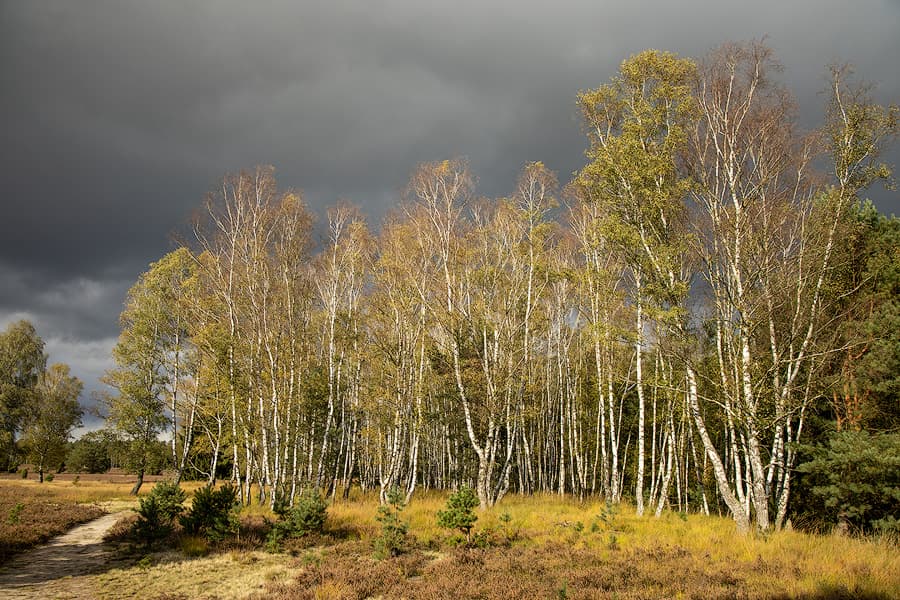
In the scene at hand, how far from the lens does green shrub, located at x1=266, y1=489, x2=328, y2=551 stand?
45.3ft

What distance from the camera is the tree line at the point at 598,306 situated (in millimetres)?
14984

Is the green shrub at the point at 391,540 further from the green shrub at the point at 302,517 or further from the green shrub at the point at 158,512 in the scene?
the green shrub at the point at 158,512

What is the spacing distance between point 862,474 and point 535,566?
10.3 meters

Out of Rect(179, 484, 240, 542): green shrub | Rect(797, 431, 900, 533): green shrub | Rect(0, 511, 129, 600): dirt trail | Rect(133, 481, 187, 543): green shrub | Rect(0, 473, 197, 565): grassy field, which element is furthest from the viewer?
Rect(0, 473, 197, 565): grassy field

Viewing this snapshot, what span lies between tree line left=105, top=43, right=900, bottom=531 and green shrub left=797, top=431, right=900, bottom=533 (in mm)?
1312

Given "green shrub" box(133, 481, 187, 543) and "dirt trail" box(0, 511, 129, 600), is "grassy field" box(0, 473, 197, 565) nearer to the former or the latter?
"dirt trail" box(0, 511, 129, 600)

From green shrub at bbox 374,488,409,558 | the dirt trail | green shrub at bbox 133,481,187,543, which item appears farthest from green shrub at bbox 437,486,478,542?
green shrub at bbox 133,481,187,543

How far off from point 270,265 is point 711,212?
16496 millimetres

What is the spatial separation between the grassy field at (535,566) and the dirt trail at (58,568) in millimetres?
481

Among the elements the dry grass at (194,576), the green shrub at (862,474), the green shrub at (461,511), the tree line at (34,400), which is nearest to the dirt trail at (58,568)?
the dry grass at (194,576)

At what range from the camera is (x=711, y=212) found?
15.6 meters

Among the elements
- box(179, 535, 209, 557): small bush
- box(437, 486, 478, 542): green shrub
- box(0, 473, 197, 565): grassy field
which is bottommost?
box(0, 473, 197, 565): grassy field

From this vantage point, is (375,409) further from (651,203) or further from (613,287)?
(651,203)

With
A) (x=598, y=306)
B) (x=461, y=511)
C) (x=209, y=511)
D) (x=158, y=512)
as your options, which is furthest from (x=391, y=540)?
(x=598, y=306)
